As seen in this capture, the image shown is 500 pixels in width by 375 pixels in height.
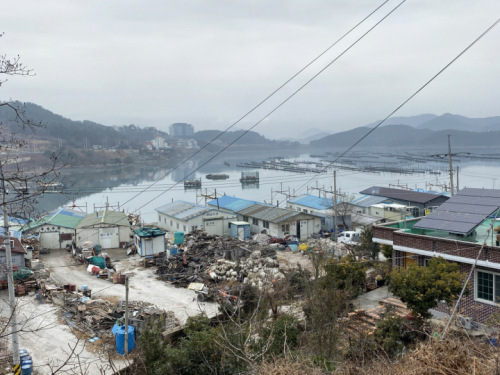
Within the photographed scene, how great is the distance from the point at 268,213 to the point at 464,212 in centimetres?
876

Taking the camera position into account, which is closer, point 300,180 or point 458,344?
point 458,344

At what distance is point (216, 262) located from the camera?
9.85 metres

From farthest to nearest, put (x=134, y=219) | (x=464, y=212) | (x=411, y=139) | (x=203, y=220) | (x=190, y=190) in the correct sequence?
(x=411, y=139), (x=190, y=190), (x=134, y=219), (x=203, y=220), (x=464, y=212)

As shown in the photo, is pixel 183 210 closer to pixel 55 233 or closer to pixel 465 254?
pixel 55 233

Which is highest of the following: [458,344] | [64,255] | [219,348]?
[458,344]

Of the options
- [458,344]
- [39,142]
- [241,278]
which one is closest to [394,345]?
[458,344]

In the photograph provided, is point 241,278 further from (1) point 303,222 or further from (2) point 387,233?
(1) point 303,222

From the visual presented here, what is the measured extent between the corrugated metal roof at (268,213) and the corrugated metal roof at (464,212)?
731 centimetres

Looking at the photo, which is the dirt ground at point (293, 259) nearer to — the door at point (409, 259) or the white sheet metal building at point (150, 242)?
the white sheet metal building at point (150, 242)

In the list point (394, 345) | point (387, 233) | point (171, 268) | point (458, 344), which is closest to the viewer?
point (458, 344)

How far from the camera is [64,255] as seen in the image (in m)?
11.6

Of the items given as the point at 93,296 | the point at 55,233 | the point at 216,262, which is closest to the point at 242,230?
the point at 216,262

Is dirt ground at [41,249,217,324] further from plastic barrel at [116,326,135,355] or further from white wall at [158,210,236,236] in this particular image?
white wall at [158,210,236,236]

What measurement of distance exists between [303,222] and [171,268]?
5.75m
